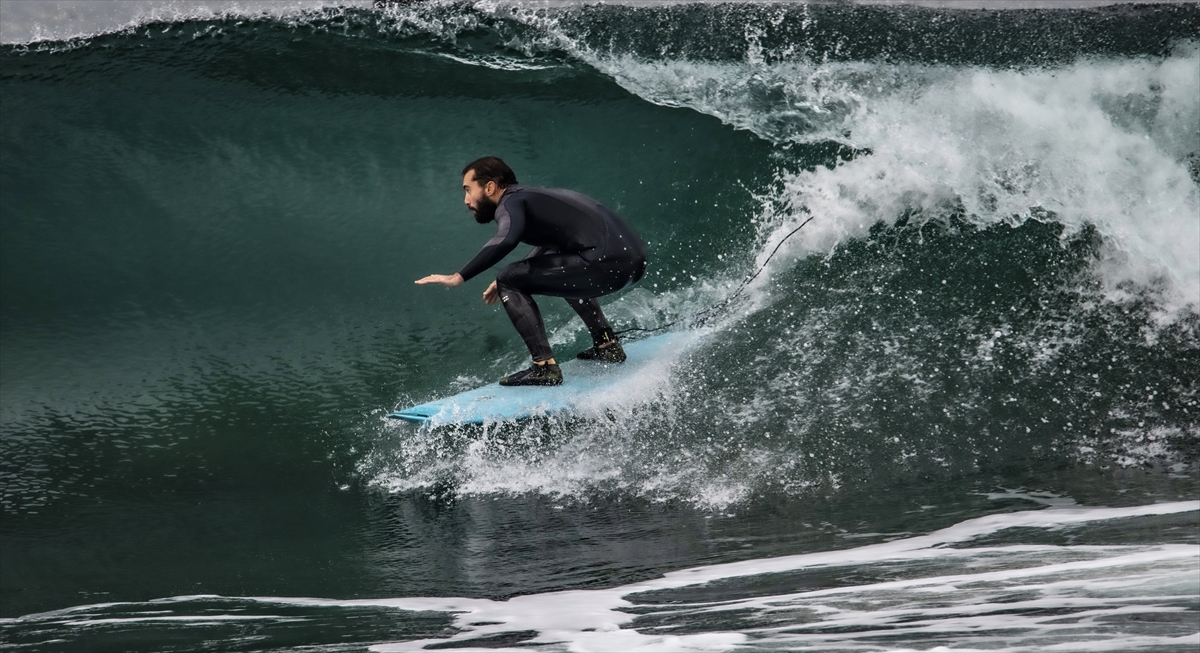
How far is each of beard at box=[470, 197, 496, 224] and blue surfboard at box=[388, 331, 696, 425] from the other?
862 millimetres

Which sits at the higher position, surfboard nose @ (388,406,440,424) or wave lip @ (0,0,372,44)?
wave lip @ (0,0,372,44)

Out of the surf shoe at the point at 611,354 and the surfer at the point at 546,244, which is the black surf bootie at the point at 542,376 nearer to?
the surfer at the point at 546,244

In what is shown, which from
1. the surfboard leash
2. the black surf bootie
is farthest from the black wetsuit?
the surfboard leash

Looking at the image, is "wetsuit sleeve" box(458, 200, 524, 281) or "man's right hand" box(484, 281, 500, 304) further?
"man's right hand" box(484, 281, 500, 304)

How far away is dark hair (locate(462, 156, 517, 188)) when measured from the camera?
4168 millimetres

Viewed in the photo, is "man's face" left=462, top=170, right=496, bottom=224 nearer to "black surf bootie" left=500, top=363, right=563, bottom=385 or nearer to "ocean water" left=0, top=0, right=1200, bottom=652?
"black surf bootie" left=500, top=363, right=563, bottom=385

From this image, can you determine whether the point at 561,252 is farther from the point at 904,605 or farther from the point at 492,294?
the point at 904,605

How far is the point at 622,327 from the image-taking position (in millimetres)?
5395

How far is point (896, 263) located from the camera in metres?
5.14

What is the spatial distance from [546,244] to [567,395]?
749 mm

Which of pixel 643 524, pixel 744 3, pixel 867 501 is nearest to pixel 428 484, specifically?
pixel 643 524

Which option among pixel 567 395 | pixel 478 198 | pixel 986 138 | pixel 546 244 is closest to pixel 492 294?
pixel 546 244

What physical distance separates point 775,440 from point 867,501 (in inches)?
22.2

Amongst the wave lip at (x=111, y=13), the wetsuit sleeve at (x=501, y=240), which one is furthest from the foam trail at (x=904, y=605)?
the wave lip at (x=111, y=13)
